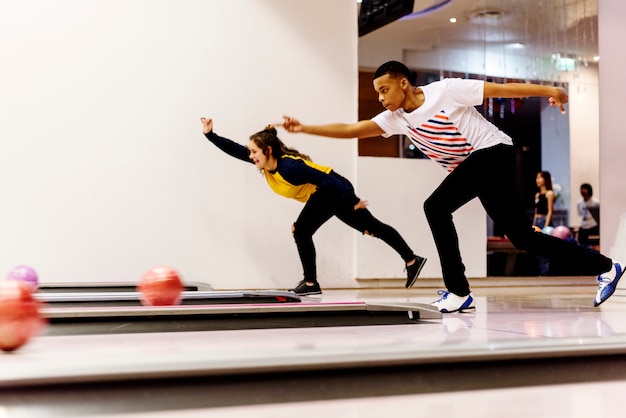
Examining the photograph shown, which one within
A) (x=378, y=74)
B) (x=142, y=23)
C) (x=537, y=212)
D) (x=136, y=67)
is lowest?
(x=537, y=212)

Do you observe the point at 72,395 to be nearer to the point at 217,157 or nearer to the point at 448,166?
the point at 448,166

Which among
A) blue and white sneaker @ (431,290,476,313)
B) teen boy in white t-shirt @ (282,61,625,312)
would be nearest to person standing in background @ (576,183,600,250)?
teen boy in white t-shirt @ (282,61,625,312)

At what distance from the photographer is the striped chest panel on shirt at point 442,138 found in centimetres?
371

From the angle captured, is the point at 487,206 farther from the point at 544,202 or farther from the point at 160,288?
the point at 544,202

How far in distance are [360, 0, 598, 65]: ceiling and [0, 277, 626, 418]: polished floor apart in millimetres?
5508

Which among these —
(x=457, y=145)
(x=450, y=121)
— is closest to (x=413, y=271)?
(x=457, y=145)

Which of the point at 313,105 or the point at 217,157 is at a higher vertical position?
the point at 313,105

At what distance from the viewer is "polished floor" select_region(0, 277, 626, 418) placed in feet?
5.06

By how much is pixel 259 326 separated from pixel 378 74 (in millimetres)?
1505

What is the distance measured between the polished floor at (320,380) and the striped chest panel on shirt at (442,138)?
5.46ft

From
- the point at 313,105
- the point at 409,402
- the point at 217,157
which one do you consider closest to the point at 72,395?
the point at 409,402

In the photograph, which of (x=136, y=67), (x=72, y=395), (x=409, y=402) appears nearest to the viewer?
(x=72, y=395)

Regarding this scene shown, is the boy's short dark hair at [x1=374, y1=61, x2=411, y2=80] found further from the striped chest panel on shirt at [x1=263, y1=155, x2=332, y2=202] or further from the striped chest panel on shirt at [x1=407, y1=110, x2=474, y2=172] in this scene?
the striped chest panel on shirt at [x1=263, y1=155, x2=332, y2=202]

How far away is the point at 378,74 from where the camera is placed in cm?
376
